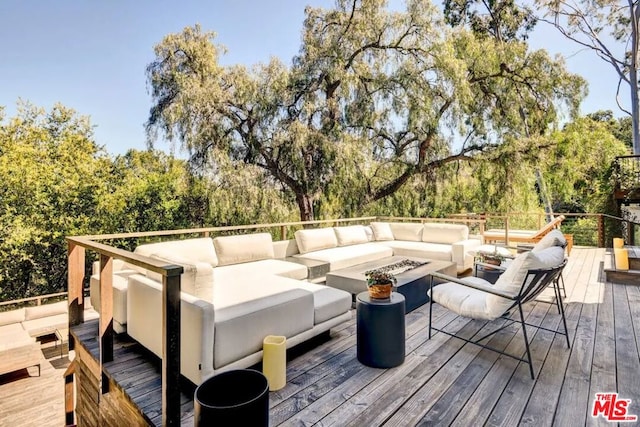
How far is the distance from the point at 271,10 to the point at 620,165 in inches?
380

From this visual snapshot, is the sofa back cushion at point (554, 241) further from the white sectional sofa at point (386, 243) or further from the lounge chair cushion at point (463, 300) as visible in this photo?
the white sectional sofa at point (386, 243)

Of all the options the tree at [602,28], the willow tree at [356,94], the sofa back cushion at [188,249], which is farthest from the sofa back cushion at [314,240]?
the tree at [602,28]

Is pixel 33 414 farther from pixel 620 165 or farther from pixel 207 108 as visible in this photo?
pixel 620 165

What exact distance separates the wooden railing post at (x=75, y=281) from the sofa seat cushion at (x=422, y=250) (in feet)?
13.8

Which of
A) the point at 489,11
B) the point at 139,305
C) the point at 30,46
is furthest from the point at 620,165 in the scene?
the point at 30,46

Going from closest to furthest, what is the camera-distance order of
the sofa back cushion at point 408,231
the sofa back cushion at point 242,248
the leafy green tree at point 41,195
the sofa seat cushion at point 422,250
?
the sofa back cushion at point 242,248
the sofa seat cushion at point 422,250
the sofa back cushion at point 408,231
the leafy green tree at point 41,195

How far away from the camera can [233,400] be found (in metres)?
1.67

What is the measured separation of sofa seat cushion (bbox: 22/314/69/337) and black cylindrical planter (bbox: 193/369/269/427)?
8.39 metres

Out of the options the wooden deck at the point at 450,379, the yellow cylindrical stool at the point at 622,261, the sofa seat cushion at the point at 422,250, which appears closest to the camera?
the wooden deck at the point at 450,379

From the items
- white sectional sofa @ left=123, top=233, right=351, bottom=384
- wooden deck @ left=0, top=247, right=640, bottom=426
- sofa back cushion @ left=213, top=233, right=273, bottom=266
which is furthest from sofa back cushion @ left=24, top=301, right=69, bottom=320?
white sectional sofa @ left=123, top=233, right=351, bottom=384

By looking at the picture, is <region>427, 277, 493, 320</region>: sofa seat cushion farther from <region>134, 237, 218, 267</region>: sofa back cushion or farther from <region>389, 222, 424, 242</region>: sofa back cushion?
<region>389, 222, 424, 242</region>: sofa back cushion

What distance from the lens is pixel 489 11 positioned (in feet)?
37.3

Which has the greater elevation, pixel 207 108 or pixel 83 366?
pixel 207 108

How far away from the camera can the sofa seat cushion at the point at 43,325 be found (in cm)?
754
